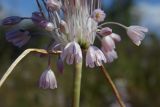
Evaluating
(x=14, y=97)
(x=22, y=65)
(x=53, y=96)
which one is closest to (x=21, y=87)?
(x=22, y=65)

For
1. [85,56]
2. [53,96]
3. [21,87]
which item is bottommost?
[21,87]

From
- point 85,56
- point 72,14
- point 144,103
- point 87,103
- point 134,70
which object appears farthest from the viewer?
point 134,70

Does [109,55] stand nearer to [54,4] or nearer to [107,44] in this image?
[107,44]

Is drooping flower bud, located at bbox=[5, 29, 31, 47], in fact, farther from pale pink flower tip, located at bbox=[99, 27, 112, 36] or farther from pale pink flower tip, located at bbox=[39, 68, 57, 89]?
pale pink flower tip, located at bbox=[99, 27, 112, 36]

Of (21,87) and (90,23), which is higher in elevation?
(90,23)

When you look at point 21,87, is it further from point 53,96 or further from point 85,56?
point 85,56

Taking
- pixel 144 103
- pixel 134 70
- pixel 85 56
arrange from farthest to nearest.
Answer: pixel 134 70, pixel 144 103, pixel 85 56

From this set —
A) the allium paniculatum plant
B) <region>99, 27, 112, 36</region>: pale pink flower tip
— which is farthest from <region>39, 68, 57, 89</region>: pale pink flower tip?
<region>99, 27, 112, 36</region>: pale pink flower tip
